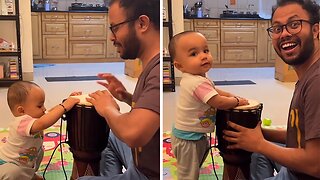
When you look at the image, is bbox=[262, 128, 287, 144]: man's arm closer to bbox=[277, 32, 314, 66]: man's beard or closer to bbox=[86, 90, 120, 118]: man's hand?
bbox=[277, 32, 314, 66]: man's beard

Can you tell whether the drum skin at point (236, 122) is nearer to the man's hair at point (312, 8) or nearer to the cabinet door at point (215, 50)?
the cabinet door at point (215, 50)

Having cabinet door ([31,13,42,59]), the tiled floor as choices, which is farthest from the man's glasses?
cabinet door ([31,13,42,59])

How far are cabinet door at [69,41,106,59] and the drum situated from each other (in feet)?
0.59

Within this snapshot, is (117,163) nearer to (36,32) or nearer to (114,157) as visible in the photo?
(114,157)

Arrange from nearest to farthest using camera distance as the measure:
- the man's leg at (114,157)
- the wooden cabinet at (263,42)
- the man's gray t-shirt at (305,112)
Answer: the man's gray t-shirt at (305,112), the wooden cabinet at (263,42), the man's leg at (114,157)

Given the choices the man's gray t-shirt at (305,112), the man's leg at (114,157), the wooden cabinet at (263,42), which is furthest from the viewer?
the man's leg at (114,157)

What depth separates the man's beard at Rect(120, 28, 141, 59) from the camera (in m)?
1.59

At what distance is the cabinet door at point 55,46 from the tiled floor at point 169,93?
1.6 inches

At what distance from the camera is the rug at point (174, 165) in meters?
1.62

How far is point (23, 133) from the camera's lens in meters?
1.54

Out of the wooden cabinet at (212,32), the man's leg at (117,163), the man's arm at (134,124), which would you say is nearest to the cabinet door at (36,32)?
the man's arm at (134,124)

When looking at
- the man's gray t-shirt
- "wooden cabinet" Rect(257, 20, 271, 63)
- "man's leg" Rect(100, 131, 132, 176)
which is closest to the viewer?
the man's gray t-shirt

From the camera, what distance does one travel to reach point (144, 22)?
5.21ft

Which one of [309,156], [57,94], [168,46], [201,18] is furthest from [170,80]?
[309,156]
